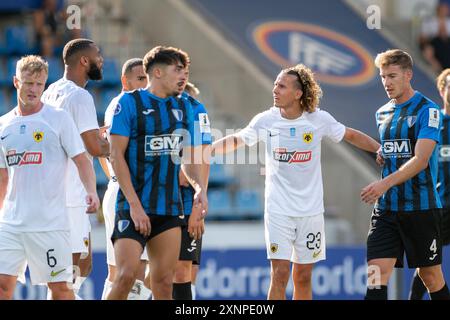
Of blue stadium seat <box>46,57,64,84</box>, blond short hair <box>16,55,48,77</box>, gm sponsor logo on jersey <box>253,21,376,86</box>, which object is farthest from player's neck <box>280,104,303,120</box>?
gm sponsor logo on jersey <box>253,21,376,86</box>

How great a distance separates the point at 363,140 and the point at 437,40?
9244 mm

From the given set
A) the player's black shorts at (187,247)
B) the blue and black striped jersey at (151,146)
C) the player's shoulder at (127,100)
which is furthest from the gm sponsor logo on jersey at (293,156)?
the player's shoulder at (127,100)

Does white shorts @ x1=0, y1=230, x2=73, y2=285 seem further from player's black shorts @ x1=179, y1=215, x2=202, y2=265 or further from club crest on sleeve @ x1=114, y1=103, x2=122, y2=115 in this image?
player's black shorts @ x1=179, y1=215, x2=202, y2=265

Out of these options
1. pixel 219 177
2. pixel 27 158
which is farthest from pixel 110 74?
pixel 27 158

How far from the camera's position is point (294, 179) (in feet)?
27.5

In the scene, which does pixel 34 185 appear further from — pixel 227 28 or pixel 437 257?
pixel 227 28

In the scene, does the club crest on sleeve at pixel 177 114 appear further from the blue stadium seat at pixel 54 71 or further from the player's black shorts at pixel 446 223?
the blue stadium seat at pixel 54 71

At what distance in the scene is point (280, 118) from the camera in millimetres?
8523

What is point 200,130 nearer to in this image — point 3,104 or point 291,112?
point 291,112

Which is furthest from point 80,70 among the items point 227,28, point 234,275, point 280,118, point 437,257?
point 227,28

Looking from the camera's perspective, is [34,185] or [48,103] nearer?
[34,185]

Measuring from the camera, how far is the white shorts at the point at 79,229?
27.1ft

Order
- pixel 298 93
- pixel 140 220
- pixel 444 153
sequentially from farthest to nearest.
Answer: pixel 444 153, pixel 298 93, pixel 140 220

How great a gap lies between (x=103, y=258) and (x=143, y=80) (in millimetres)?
3510
